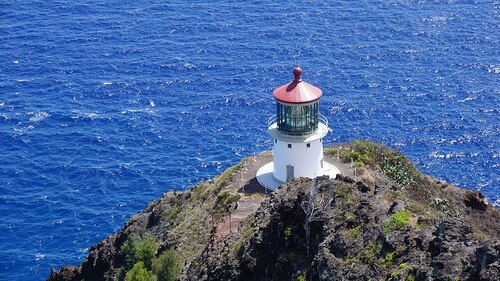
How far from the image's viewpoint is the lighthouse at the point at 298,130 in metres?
69.1

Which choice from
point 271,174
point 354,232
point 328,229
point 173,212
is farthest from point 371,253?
point 173,212

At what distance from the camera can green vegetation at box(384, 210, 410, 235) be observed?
4625 cm

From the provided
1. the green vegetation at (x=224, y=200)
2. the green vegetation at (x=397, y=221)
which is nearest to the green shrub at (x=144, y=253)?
the green vegetation at (x=224, y=200)

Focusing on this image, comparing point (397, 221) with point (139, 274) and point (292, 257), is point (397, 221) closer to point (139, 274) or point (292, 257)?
point (292, 257)

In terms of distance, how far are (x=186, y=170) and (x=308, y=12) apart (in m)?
56.8

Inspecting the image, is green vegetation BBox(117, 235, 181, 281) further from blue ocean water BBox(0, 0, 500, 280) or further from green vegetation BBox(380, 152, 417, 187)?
blue ocean water BBox(0, 0, 500, 280)

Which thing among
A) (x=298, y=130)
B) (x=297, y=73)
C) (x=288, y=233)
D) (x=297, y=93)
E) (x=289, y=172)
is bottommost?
(x=288, y=233)

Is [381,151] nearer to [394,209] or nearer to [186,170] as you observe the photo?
[394,209]

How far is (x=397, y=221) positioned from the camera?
153 feet

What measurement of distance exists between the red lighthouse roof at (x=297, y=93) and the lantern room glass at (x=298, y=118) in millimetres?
913

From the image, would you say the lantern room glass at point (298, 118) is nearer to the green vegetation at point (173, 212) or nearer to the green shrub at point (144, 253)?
the green vegetation at point (173, 212)

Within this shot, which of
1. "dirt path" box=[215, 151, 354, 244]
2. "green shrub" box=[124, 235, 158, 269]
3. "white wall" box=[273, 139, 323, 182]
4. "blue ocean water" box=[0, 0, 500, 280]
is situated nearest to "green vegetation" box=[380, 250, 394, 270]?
"dirt path" box=[215, 151, 354, 244]

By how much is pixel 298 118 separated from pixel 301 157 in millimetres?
3462

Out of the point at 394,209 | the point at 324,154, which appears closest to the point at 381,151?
the point at 324,154
